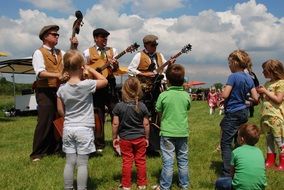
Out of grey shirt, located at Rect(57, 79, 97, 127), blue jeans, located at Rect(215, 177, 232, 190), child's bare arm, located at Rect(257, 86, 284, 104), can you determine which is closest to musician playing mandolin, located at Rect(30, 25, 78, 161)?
grey shirt, located at Rect(57, 79, 97, 127)

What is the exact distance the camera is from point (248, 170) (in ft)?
14.5

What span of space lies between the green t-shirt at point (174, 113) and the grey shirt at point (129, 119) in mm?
280

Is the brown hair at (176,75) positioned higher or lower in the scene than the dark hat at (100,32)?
lower

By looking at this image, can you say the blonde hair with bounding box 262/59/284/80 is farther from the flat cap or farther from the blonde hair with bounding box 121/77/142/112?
the blonde hair with bounding box 121/77/142/112

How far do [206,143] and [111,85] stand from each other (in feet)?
8.71

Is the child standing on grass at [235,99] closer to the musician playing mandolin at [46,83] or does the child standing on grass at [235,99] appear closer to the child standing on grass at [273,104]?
the child standing on grass at [273,104]

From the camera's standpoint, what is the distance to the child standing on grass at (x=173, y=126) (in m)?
5.30

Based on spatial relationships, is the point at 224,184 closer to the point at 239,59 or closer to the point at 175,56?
the point at 239,59

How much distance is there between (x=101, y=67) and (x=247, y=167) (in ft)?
11.7

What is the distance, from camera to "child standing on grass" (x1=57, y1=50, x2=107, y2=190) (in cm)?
488

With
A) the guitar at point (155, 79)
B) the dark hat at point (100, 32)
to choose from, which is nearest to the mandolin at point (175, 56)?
the guitar at point (155, 79)

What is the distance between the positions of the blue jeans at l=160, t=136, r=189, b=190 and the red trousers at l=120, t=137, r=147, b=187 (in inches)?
11.0

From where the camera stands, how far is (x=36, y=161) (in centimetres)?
706

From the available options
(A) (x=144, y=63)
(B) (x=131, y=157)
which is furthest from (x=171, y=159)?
(A) (x=144, y=63)
